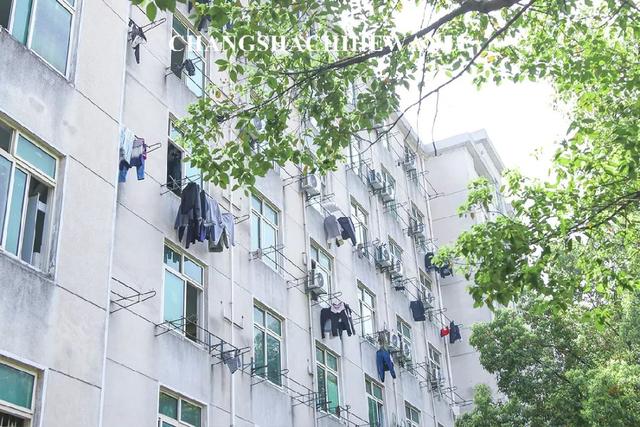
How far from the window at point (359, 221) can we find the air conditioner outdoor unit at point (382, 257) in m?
0.44

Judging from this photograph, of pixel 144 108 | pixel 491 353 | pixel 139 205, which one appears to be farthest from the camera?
pixel 491 353

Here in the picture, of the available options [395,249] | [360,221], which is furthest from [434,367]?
[360,221]

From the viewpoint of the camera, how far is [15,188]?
32.6ft

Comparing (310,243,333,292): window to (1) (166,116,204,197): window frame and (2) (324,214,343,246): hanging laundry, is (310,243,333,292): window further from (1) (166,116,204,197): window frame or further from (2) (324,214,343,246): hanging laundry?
(1) (166,116,204,197): window frame

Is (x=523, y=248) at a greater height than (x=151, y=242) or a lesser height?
lesser

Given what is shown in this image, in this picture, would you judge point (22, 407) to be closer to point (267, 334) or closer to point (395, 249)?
point (267, 334)

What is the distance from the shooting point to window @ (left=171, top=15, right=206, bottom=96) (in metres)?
15.0

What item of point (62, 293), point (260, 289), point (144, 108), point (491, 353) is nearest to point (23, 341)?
point (62, 293)

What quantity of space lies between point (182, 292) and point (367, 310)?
7835 mm

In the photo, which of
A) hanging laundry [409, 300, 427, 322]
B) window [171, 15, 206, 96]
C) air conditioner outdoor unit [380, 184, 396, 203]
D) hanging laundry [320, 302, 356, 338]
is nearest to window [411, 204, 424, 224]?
air conditioner outdoor unit [380, 184, 396, 203]

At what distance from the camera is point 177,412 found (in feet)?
39.9

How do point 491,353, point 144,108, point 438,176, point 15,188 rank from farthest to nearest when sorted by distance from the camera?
point 438,176
point 491,353
point 144,108
point 15,188

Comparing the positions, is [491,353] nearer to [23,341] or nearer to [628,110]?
[628,110]

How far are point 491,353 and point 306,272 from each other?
5.52 metres
